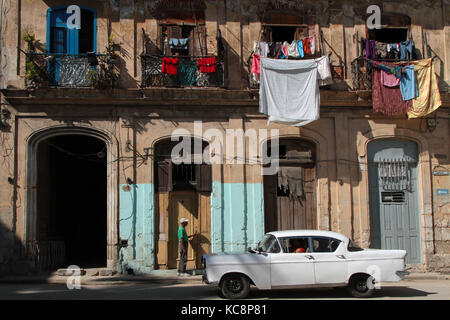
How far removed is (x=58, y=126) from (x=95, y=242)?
6.87 meters

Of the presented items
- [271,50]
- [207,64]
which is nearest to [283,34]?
[271,50]

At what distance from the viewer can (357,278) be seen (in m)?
10.5

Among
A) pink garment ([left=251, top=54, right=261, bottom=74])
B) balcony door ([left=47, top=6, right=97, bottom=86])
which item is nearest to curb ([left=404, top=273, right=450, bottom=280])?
pink garment ([left=251, top=54, right=261, bottom=74])

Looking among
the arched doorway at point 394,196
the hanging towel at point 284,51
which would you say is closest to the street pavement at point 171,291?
the arched doorway at point 394,196

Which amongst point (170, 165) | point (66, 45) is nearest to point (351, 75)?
point (170, 165)

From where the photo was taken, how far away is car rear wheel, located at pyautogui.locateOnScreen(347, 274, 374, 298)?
10484 mm

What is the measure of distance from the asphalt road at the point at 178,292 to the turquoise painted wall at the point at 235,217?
169 centimetres

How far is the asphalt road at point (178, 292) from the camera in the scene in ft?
35.1

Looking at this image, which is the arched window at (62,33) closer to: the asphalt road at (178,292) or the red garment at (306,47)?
the red garment at (306,47)

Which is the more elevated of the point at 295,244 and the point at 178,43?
the point at 178,43

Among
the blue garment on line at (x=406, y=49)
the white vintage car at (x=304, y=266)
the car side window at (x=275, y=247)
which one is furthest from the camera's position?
the blue garment on line at (x=406, y=49)

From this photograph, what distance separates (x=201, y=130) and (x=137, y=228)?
3.61 metres

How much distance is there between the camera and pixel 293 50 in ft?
49.5

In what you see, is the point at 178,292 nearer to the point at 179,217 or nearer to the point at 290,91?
the point at 179,217
